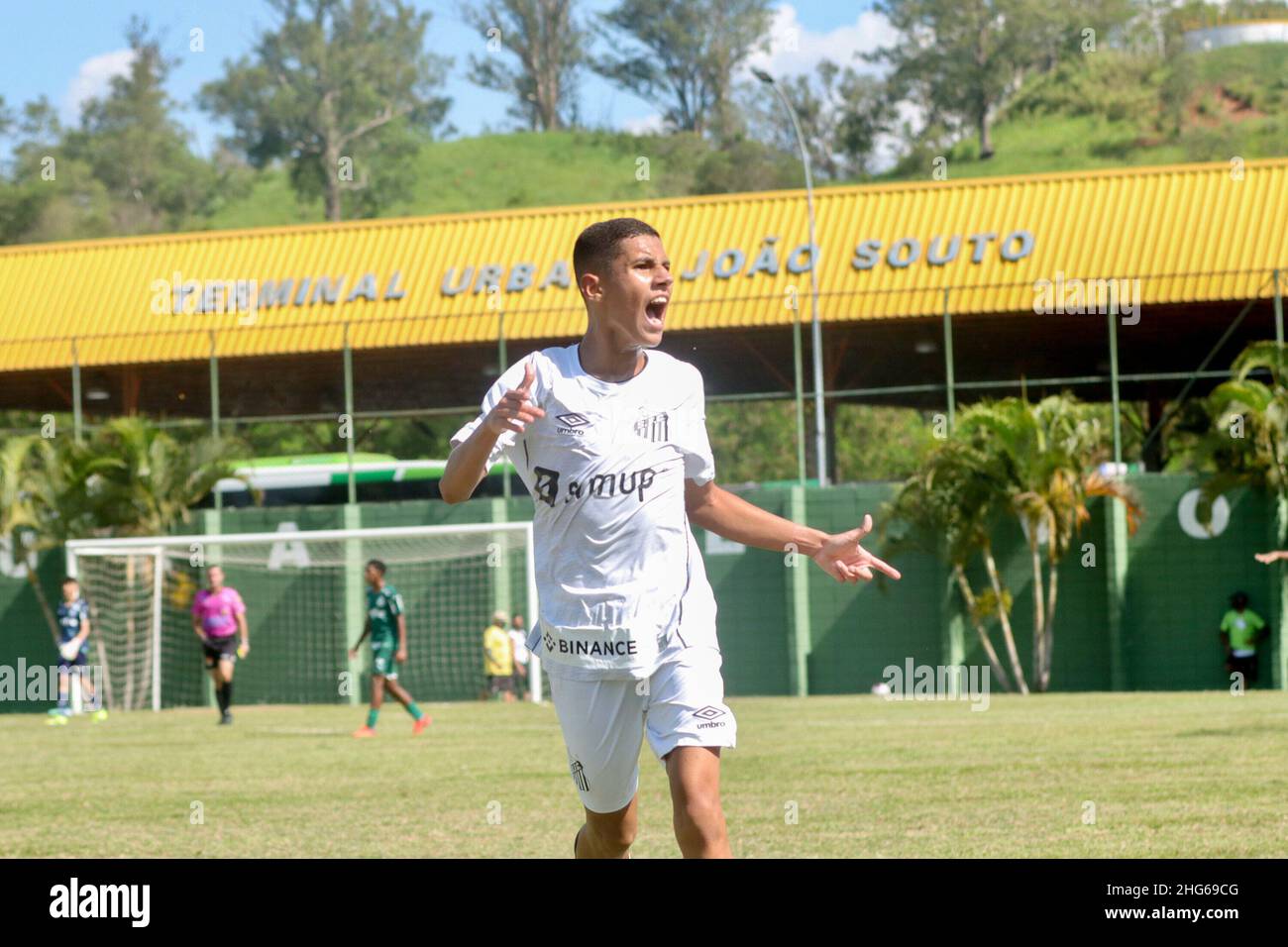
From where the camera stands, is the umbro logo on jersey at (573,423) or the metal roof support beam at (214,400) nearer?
the umbro logo on jersey at (573,423)

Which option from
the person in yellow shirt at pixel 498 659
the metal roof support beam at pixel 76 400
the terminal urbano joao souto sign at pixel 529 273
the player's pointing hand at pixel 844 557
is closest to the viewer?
the player's pointing hand at pixel 844 557

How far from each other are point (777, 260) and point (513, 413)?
3140 centimetres

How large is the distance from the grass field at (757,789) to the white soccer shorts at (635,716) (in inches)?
134

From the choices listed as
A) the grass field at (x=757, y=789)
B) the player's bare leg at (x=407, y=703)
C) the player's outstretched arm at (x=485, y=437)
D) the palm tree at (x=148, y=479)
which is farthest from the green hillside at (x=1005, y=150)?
the player's outstretched arm at (x=485, y=437)

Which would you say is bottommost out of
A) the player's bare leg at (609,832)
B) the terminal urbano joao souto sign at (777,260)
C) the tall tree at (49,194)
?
the player's bare leg at (609,832)

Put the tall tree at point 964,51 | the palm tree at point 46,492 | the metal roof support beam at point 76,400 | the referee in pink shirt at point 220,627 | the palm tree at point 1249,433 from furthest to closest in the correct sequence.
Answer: the tall tree at point 964,51 → the metal roof support beam at point 76,400 → the palm tree at point 46,492 → the palm tree at point 1249,433 → the referee in pink shirt at point 220,627

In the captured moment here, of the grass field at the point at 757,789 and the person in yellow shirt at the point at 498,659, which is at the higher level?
the person in yellow shirt at the point at 498,659

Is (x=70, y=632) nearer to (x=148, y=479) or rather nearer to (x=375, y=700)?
(x=148, y=479)

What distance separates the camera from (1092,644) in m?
30.6

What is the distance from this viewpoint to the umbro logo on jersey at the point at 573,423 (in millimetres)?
6020

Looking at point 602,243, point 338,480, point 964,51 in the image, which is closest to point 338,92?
point 964,51

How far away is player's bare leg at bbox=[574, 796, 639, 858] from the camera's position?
246 inches

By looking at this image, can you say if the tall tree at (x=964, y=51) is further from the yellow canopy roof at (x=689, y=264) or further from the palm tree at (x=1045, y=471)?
the palm tree at (x=1045, y=471)

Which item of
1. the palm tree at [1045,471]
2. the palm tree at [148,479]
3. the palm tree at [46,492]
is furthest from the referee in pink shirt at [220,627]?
the palm tree at [1045,471]
